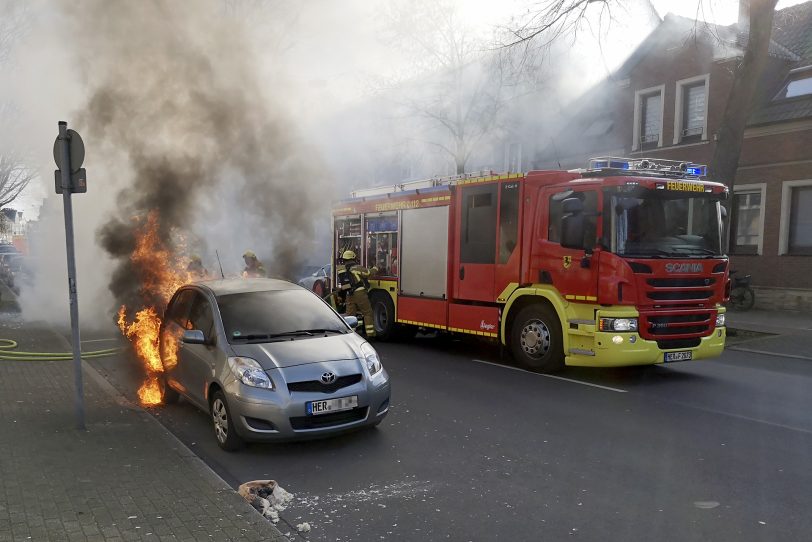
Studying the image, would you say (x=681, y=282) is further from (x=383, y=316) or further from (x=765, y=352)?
(x=383, y=316)

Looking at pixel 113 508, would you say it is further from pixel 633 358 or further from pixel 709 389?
pixel 709 389

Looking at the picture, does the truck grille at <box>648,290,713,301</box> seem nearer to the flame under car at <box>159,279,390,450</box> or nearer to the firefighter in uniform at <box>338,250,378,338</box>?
the flame under car at <box>159,279,390,450</box>

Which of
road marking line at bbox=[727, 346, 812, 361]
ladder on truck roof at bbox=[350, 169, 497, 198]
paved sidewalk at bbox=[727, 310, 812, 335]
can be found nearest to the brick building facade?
paved sidewalk at bbox=[727, 310, 812, 335]

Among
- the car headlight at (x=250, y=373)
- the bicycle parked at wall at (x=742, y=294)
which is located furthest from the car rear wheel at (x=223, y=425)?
the bicycle parked at wall at (x=742, y=294)

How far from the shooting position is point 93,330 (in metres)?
12.0

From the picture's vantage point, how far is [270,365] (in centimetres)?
484

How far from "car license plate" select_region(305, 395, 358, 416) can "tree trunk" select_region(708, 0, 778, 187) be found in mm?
10024

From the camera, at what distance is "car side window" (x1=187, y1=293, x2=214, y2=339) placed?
5.46 metres

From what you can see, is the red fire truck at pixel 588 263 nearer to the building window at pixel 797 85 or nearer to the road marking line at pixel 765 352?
the road marking line at pixel 765 352

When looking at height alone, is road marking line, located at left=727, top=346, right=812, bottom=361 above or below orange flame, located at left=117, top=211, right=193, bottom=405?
below

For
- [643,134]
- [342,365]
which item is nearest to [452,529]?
[342,365]

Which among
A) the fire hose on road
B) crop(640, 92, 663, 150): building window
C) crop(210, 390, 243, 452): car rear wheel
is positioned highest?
crop(640, 92, 663, 150): building window

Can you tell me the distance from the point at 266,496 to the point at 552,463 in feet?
7.02

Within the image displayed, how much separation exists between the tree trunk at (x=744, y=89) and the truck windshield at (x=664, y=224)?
16.5ft
